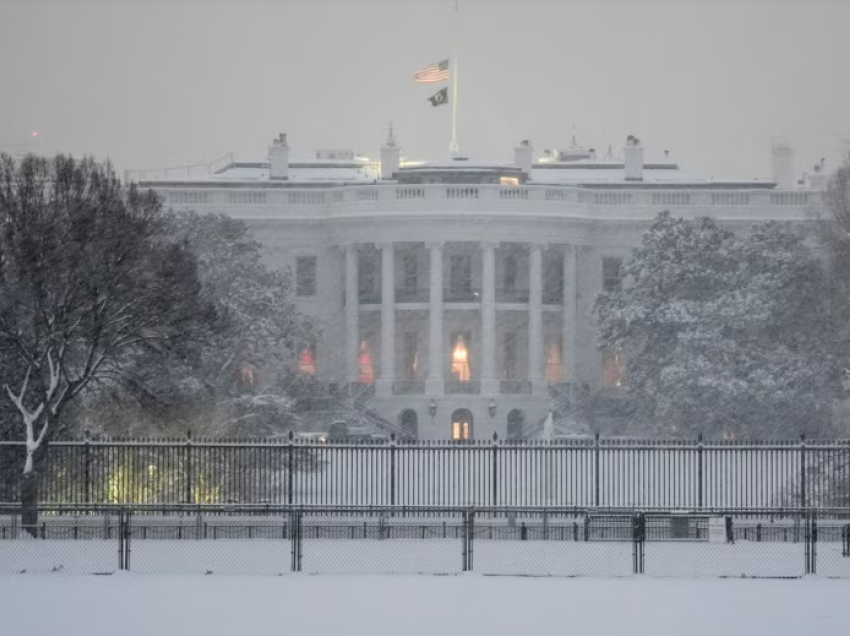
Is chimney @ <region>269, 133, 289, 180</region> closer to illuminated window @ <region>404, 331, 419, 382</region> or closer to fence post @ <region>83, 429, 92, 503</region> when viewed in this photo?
illuminated window @ <region>404, 331, 419, 382</region>

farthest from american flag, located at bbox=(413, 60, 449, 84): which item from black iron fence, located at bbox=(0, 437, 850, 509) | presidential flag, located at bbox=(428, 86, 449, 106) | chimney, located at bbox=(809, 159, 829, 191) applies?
black iron fence, located at bbox=(0, 437, 850, 509)

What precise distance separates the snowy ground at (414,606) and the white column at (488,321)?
174ft

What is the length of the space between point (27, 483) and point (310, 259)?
180ft

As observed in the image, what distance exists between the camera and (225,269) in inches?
2643

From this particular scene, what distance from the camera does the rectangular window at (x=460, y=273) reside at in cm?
9406

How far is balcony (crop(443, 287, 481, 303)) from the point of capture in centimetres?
9288

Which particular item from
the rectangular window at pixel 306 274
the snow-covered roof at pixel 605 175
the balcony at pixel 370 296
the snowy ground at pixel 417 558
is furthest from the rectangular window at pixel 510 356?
the snowy ground at pixel 417 558

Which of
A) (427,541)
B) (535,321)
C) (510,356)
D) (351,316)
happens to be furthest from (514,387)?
(427,541)

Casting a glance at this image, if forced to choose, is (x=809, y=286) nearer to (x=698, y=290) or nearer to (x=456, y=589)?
(x=698, y=290)

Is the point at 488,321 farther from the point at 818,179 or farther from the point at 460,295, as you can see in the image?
the point at 818,179

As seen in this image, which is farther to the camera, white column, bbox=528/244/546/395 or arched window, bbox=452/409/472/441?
white column, bbox=528/244/546/395

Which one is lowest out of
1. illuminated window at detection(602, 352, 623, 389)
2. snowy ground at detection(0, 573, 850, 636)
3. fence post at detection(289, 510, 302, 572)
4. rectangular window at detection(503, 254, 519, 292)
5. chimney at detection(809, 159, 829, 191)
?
snowy ground at detection(0, 573, 850, 636)

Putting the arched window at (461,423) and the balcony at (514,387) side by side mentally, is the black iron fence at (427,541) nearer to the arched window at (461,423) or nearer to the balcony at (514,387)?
the arched window at (461,423)

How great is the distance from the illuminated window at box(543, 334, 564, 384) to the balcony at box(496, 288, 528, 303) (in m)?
2.09
